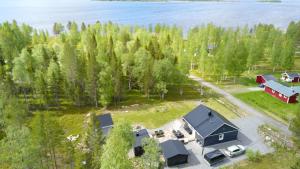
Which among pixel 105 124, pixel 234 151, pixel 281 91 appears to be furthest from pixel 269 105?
pixel 105 124

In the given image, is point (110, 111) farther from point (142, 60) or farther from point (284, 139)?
point (284, 139)

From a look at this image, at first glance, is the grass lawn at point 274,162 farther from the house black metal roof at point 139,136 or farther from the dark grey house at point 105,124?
the dark grey house at point 105,124

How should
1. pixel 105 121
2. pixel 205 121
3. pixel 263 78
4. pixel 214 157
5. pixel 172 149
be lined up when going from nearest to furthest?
1. pixel 214 157
2. pixel 172 149
3. pixel 205 121
4. pixel 105 121
5. pixel 263 78

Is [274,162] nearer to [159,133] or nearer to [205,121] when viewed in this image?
[205,121]

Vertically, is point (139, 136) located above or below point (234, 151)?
above

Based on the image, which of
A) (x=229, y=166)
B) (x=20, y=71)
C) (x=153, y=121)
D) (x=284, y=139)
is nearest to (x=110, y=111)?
(x=153, y=121)
